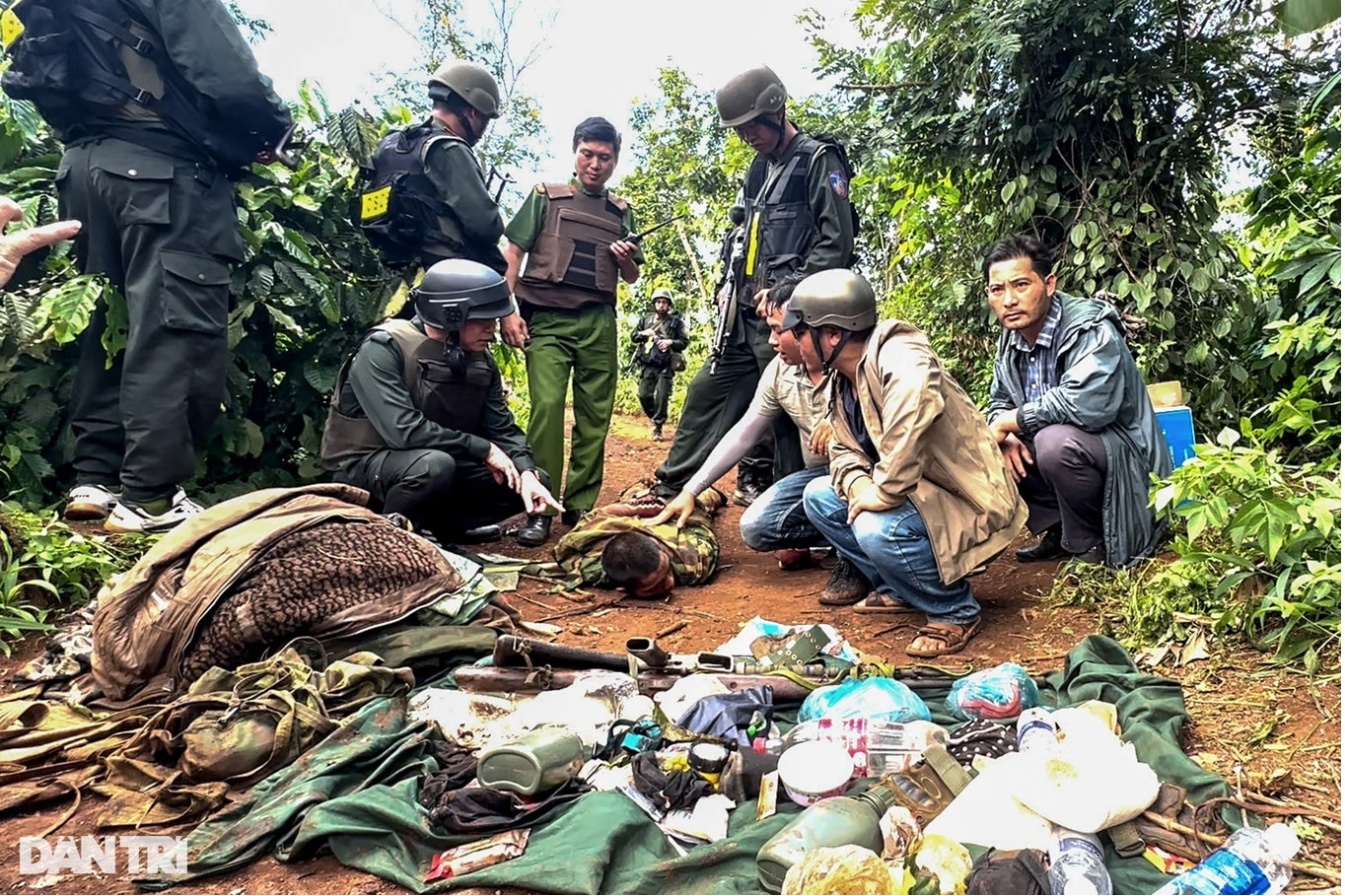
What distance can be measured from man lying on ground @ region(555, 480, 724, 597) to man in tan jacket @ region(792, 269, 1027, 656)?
0.90 meters

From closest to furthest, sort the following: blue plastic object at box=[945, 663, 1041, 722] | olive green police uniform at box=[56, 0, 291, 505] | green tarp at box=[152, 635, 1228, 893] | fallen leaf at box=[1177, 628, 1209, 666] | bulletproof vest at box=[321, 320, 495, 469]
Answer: green tarp at box=[152, 635, 1228, 893] → blue plastic object at box=[945, 663, 1041, 722] → fallen leaf at box=[1177, 628, 1209, 666] → olive green police uniform at box=[56, 0, 291, 505] → bulletproof vest at box=[321, 320, 495, 469]

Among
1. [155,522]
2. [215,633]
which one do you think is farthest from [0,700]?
[155,522]

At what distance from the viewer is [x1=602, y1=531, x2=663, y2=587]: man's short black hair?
13.5 feet

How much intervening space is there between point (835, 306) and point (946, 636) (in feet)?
4.25

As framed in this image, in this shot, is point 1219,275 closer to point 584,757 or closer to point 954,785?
point 954,785

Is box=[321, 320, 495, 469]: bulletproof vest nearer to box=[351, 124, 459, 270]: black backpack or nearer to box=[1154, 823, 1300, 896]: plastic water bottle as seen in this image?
box=[351, 124, 459, 270]: black backpack

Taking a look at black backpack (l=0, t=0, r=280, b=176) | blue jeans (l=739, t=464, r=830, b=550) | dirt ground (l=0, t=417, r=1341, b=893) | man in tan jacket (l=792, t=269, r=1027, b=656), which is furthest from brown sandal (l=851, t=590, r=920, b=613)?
black backpack (l=0, t=0, r=280, b=176)

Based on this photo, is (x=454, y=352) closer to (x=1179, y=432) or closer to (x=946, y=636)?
(x=946, y=636)

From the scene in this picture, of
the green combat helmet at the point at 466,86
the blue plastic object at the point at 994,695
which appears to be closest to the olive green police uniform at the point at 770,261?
the green combat helmet at the point at 466,86

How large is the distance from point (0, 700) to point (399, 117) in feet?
14.1

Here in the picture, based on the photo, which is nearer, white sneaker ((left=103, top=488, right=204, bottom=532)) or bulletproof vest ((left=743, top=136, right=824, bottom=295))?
white sneaker ((left=103, top=488, right=204, bottom=532))

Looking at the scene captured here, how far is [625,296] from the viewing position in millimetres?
14891

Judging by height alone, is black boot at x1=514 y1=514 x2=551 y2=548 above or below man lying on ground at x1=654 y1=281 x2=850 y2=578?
below

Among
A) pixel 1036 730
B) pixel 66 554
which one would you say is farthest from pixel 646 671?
pixel 66 554
